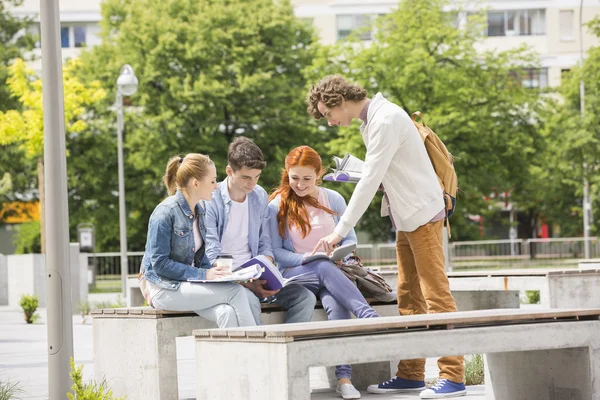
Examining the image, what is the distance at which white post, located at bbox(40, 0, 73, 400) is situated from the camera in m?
7.29

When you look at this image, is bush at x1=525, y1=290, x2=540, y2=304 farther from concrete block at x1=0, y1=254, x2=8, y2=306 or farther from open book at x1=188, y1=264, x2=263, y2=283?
open book at x1=188, y1=264, x2=263, y2=283

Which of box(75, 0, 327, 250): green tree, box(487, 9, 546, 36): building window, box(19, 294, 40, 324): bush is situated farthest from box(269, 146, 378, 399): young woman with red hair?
box(487, 9, 546, 36): building window

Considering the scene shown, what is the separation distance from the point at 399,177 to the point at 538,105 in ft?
117

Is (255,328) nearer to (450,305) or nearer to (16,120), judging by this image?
(450,305)

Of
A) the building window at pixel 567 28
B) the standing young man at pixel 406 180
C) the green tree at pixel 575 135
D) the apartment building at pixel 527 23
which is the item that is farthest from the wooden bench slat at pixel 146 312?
the building window at pixel 567 28

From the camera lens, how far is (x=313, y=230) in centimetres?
846

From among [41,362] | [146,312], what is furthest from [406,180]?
[41,362]

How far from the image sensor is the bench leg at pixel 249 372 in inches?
222

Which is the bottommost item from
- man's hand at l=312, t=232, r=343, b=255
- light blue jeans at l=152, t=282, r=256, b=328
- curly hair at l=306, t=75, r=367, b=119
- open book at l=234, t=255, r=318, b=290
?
light blue jeans at l=152, t=282, r=256, b=328

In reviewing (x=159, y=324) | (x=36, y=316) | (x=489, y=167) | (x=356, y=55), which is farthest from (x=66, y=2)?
(x=159, y=324)

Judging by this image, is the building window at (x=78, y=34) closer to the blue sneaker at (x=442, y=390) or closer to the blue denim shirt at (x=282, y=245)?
the blue denim shirt at (x=282, y=245)

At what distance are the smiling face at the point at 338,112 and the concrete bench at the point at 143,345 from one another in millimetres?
1384

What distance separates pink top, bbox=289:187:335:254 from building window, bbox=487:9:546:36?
56619 millimetres

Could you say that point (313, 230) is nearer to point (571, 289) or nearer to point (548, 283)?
point (548, 283)
